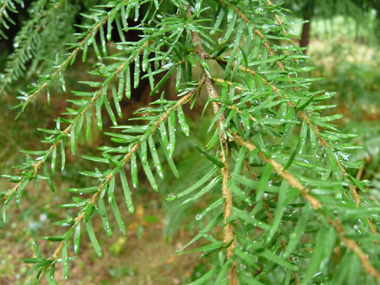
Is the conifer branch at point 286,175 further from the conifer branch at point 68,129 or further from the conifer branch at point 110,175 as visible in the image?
the conifer branch at point 68,129

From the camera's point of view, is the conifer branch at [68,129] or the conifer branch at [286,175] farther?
the conifer branch at [68,129]

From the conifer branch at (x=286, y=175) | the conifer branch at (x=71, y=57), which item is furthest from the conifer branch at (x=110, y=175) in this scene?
the conifer branch at (x=71, y=57)

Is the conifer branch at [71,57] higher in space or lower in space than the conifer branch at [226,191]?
higher

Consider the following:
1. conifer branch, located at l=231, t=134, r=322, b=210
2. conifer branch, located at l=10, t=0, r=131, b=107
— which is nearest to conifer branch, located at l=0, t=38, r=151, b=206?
conifer branch, located at l=10, t=0, r=131, b=107

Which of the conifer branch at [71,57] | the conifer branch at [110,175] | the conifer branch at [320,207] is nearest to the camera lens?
the conifer branch at [320,207]

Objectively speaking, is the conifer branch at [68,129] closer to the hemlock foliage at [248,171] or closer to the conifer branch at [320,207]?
the hemlock foliage at [248,171]

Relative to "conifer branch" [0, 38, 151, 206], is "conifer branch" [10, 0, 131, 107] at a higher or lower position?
higher

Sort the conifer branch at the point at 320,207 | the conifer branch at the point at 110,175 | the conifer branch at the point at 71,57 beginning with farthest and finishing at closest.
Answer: the conifer branch at the point at 71,57
the conifer branch at the point at 110,175
the conifer branch at the point at 320,207

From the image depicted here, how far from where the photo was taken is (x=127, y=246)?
8.84ft

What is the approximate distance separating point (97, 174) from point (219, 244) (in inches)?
8.1

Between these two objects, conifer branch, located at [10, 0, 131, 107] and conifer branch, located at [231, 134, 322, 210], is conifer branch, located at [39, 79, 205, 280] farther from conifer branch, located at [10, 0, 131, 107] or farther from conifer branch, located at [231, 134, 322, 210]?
conifer branch, located at [10, 0, 131, 107]

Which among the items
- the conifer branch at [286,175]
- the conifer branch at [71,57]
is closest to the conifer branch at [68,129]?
the conifer branch at [71,57]

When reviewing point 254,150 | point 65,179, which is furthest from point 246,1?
point 65,179

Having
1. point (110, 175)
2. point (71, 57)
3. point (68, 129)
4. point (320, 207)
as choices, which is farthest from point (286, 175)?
point (71, 57)
